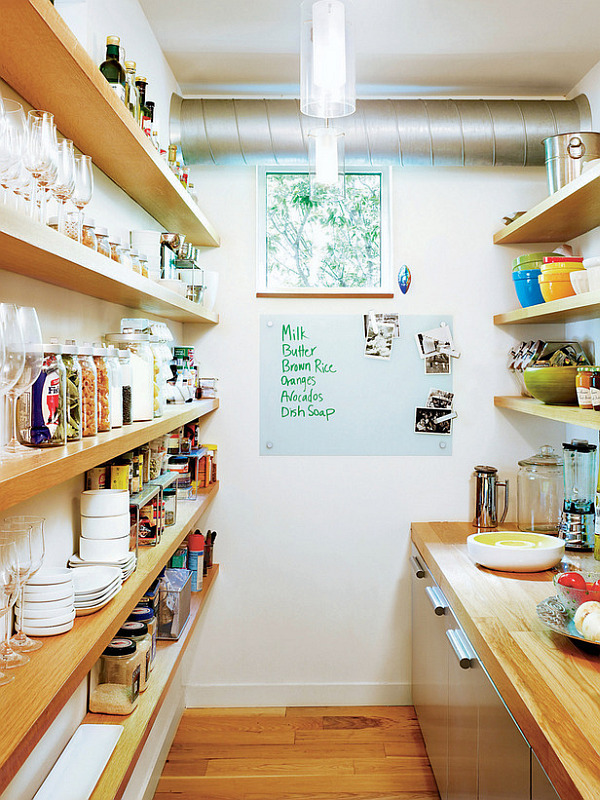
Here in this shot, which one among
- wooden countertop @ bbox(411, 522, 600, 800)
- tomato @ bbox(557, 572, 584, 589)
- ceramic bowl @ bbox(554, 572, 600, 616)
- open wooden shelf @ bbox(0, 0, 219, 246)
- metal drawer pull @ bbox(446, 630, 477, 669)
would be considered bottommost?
metal drawer pull @ bbox(446, 630, 477, 669)

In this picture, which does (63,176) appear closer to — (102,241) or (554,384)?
(102,241)

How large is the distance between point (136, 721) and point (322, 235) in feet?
7.58

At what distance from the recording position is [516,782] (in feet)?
4.98

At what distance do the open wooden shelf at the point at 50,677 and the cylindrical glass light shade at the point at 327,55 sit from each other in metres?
1.32

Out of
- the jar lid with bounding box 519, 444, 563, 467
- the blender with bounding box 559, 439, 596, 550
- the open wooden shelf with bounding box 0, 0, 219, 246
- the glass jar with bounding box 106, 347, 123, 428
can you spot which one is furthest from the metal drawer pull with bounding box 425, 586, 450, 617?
the open wooden shelf with bounding box 0, 0, 219, 246

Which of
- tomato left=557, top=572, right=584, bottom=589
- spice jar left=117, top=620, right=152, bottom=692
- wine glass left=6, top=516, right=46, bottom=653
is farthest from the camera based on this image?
spice jar left=117, top=620, right=152, bottom=692

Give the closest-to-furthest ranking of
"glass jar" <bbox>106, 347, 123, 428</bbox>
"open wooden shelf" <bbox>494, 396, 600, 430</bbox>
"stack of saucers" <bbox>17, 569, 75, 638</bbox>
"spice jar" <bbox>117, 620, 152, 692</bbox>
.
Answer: "stack of saucers" <bbox>17, 569, 75, 638</bbox>, "glass jar" <bbox>106, 347, 123, 428</bbox>, "spice jar" <bbox>117, 620, 152, 692</bbox>, "open wooden shelf" <bbox>494, 396, 600, 430</bbox>

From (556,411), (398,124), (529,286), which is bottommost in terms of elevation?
(556,411)

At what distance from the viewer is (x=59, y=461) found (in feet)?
3.58

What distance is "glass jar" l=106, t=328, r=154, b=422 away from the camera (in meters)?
1.79

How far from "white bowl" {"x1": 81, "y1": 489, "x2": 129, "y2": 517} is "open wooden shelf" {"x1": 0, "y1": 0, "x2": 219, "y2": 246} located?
87 cm

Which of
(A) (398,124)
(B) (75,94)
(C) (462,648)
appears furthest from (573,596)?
(A) (398,124)

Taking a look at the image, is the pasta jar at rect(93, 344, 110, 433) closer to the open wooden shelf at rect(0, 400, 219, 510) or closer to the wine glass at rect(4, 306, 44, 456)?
the open wooden shelf at rect(0, 400, 219, 510)

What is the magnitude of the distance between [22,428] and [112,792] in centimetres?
80
